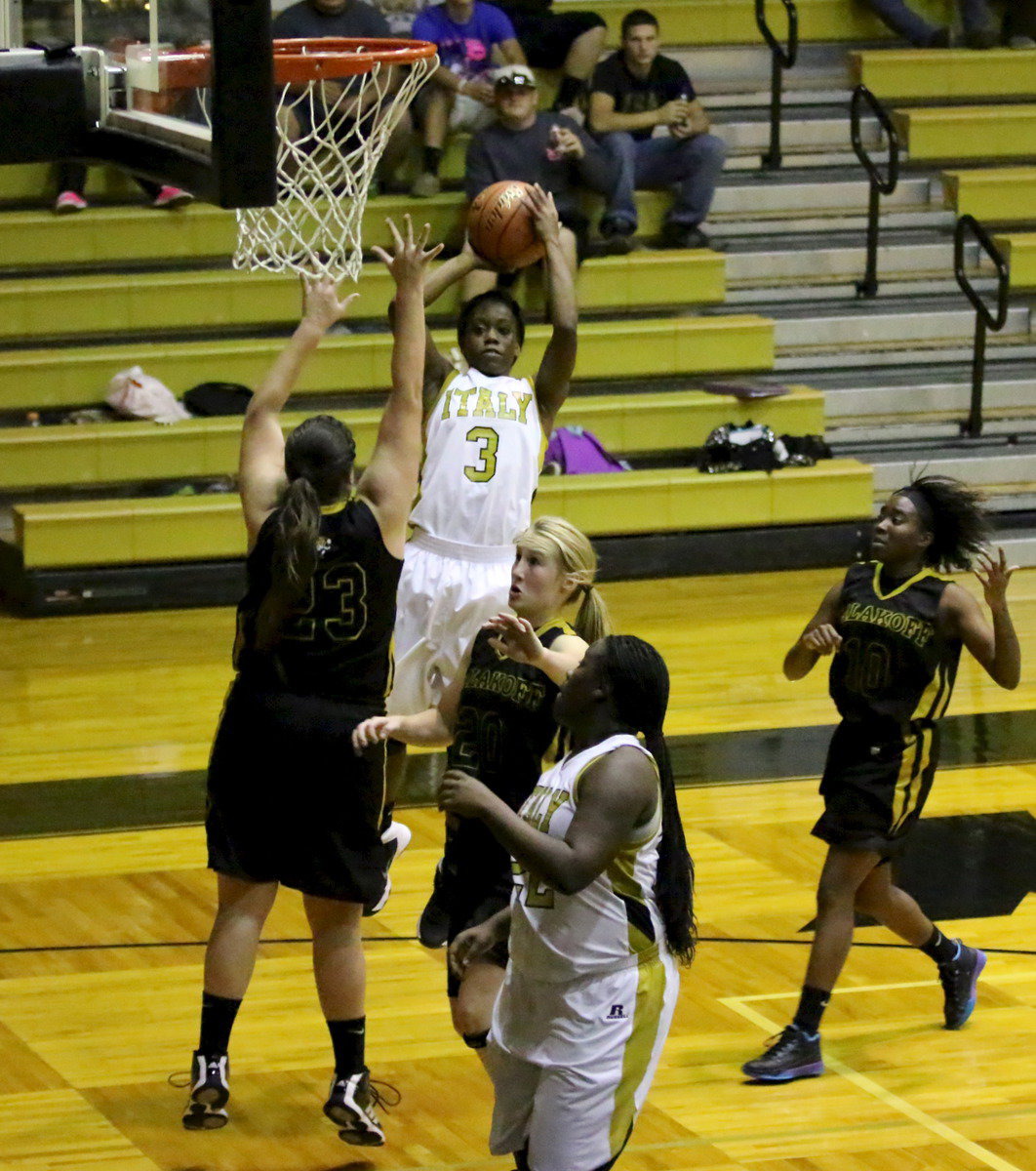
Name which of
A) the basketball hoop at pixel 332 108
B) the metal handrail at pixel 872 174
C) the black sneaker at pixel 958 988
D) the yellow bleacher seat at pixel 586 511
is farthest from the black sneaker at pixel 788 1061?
the metal handrail at pixel 872 174

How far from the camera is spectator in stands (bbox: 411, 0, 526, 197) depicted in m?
11.6

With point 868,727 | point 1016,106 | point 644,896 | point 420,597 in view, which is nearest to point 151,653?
point 420,597

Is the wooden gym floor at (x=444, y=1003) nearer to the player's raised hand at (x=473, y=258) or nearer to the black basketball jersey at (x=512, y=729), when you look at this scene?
the black basketball jersey at (x=512, y=729)

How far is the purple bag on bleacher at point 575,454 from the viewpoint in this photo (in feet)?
35.7

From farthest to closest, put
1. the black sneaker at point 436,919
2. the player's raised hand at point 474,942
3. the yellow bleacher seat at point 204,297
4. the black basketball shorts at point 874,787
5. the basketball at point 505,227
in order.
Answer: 1. the yellow bleacher seat at point 204,297
2. the basketball at point 505,227
3. the black basketball shorts at point 874,787
4. the black sneaker at point 436,919
5. the player's raised hand at point 474,942

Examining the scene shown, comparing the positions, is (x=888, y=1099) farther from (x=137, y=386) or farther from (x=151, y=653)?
(x=137, y=386)

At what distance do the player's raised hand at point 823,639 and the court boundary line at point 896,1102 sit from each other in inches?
38.8

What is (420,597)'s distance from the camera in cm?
679

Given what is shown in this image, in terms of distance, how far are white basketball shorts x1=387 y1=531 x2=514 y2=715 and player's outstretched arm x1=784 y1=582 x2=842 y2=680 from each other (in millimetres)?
1656

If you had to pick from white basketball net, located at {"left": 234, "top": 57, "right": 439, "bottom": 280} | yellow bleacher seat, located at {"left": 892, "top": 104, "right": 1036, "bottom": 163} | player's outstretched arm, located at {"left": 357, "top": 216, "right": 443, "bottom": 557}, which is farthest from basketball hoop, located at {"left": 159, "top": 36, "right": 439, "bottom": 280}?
yellow bleacher seat, located at {"left": 892, "top": 104, "right": 1036, "bottom": 163}

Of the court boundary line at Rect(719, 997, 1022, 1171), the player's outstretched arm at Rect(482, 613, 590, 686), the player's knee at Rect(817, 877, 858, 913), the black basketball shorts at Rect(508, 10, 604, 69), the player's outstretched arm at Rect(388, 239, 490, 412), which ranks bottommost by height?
the court boundary line at Rect(719, 997, 1022, 1171)

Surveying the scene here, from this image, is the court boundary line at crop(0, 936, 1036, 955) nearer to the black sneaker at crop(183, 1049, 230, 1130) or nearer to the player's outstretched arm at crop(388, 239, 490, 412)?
the black sneaker at crop(183, 1049, 230, 1130)

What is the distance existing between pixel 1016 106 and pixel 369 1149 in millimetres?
10202

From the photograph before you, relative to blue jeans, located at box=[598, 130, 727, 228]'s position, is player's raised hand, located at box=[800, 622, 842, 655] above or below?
below
